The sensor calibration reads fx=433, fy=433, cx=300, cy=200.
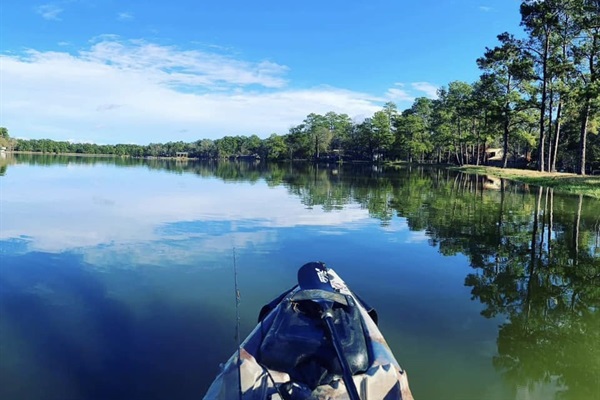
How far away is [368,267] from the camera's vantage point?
9.12 metres

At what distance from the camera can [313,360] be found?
141 inches

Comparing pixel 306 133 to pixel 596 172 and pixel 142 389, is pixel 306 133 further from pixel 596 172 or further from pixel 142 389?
pixel 142 389

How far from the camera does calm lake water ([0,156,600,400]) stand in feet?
15.3

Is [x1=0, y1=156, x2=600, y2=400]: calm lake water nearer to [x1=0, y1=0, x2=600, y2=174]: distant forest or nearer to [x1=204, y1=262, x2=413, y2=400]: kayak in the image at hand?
[x1=204, y1=262, x2=413, y2=400]: kayak

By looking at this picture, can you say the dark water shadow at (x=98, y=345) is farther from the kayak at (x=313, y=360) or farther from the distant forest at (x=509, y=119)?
the distant forest at (x=509, y=119)

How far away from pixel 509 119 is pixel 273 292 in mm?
40864

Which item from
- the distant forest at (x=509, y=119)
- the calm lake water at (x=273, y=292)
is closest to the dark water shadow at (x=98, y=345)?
the calm lake water at (x=273, y=292)

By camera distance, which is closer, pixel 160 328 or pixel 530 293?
pixel 160 328

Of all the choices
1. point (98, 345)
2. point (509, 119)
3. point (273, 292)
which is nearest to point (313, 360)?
point (98, 345)

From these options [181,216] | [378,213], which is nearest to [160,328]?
[181,216]

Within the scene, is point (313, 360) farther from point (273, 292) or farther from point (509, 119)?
point (509, 119)

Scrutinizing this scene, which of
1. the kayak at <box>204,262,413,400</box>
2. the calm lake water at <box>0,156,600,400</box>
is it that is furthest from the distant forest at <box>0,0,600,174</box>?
the kayak at <box>204,262,413,400</box>

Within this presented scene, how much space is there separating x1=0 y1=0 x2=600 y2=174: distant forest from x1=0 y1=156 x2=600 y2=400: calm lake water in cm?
1839

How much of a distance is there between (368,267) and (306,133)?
336 ft
